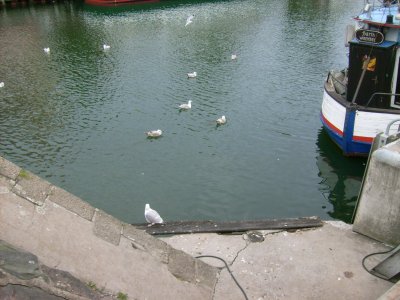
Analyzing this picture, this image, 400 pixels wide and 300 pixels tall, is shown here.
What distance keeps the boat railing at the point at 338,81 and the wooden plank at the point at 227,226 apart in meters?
8.18

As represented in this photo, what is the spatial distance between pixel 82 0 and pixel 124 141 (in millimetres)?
39853

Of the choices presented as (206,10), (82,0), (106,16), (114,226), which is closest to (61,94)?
(114,226)

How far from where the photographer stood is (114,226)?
188 inches

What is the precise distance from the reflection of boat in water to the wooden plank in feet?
17.3

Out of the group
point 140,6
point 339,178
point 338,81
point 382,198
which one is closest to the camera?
point 382,198

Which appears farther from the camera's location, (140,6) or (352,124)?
(140,6)

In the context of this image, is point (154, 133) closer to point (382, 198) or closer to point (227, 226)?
point (227, 226)

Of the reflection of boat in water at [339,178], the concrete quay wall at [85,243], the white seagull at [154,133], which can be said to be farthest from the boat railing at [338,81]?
the concrete quay wall at [85,243]

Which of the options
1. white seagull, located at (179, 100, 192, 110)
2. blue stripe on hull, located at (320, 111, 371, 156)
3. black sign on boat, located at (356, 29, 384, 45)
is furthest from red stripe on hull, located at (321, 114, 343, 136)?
white seagull, located at (179, 100, 192, 110)

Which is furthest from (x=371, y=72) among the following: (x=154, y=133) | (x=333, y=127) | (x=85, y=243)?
(x=85, y=243)

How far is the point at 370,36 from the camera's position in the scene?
39.8 feet

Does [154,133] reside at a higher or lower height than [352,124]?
lower

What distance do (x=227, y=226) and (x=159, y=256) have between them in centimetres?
224

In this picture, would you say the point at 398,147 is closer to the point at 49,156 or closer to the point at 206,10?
the point at 49,156
